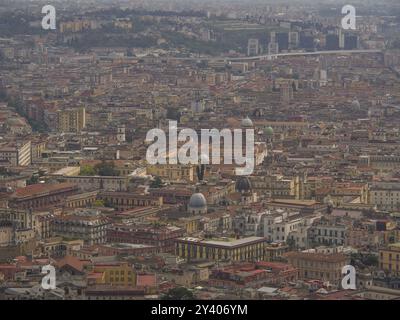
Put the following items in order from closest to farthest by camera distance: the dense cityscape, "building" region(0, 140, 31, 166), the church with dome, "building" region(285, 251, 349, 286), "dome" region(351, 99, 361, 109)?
the dense cityscape, "building" region(285, 251, 349, 286), the church with dome, "building" region(0, 140, 31, 166), "dome" region(351, 99, 361, 109)

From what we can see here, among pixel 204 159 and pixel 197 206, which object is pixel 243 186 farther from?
pixel 204 159

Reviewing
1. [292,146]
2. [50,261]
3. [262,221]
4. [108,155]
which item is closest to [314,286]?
[50,261]

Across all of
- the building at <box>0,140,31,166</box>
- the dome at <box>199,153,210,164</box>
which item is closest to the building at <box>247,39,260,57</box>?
the building at <box>0,140,31,166</box>

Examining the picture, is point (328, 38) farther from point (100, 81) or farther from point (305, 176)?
point (305, 176)

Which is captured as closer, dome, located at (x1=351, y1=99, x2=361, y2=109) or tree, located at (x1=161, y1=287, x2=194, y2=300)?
tree, located at (x1=161, y1=287, x2=194, y2=300)

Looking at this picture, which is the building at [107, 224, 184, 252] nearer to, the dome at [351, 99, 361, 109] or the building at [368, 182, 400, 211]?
the building at [368, 182, 400, 211]

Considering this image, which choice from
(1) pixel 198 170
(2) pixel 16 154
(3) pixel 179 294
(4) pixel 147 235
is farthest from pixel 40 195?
(3) pixel 179 294

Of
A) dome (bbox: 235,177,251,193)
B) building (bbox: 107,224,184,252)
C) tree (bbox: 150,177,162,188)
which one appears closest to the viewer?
building (bbox: 107,224,184,252)
